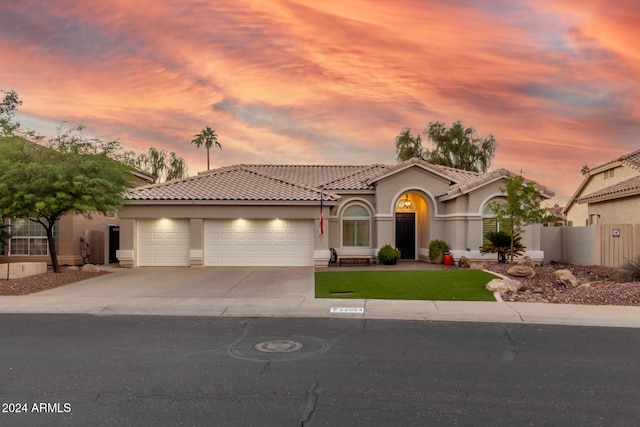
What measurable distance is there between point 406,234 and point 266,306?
15.0 metres

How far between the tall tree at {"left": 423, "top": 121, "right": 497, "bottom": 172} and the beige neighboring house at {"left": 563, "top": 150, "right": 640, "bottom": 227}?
1103 cm

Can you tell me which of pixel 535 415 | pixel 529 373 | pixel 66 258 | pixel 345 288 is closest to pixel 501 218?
pixel 345 288

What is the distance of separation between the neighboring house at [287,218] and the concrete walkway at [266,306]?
5.65 metres

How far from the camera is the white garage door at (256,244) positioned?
20328 mm

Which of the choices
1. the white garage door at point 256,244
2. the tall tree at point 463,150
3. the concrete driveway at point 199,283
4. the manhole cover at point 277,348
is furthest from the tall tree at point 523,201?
the tall tree at point 463,150

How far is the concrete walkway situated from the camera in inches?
388

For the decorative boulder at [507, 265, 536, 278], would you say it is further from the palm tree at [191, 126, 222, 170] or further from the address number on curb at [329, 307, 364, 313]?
the palm tree at [191, 126, 222, 170]

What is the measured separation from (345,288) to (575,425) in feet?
30.3

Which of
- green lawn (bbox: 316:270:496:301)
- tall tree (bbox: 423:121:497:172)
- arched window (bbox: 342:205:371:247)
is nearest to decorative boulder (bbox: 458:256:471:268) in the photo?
green lawn (bbox: 316:270:496:301)

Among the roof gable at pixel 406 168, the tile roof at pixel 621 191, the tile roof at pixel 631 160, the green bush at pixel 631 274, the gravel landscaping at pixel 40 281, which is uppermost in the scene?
the tile roof at pixel 631 160

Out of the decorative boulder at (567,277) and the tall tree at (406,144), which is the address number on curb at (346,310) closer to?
the decorative boulder at (567,277)

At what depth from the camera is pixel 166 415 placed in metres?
4.75

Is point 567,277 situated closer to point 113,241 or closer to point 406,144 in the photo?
point 113,241

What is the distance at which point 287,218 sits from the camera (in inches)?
800
